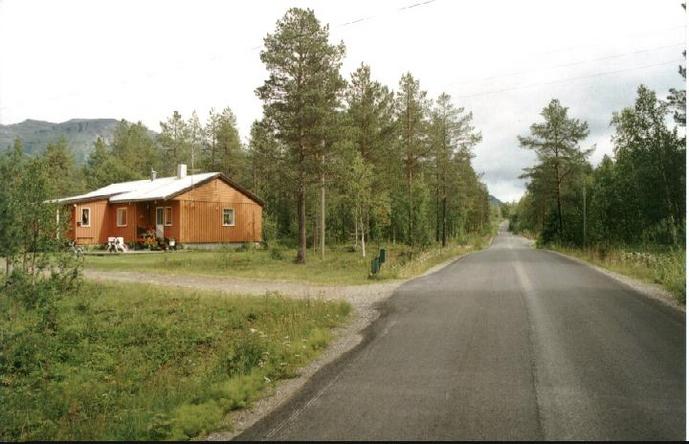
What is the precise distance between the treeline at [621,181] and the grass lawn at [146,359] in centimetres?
2374

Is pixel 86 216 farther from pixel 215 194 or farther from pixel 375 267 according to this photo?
pixel 375 267

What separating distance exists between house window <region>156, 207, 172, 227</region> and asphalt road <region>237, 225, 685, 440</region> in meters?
25.9

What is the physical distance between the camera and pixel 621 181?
45.0 meters

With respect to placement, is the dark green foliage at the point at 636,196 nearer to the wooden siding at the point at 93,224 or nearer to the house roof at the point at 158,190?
the house roof at the point at 158,190

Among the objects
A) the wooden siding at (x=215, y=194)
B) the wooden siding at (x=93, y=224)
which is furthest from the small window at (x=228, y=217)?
the wooden siding at (x=93, y=224)

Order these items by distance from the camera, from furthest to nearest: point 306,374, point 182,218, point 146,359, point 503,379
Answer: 1. point 182,218
2. point 146,359
3. point 306,374
4. point 503,379

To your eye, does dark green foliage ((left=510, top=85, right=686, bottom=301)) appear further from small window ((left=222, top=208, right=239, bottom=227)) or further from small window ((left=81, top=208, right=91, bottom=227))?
small window ((left=81, top=208, right=91, bottom=227))

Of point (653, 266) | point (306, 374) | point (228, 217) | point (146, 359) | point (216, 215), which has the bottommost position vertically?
point (146, 359)

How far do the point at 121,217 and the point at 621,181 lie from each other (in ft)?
138

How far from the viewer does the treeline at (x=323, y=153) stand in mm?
24969

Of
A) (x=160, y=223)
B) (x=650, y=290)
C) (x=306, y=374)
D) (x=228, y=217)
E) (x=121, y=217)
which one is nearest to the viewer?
(x=306, y=374)

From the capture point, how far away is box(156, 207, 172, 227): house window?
3370 centimetres

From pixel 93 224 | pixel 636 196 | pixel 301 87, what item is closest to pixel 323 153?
pixel 301 87

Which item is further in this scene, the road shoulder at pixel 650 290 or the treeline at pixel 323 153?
the treeline at pixel 323 153
